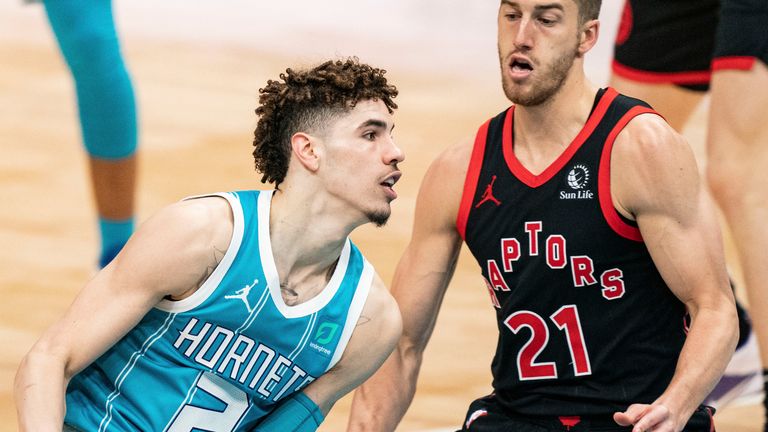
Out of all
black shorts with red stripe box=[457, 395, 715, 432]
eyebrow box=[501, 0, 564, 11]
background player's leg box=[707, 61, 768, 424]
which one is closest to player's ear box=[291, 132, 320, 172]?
eyebrow box=[501, 0, 564, 11]

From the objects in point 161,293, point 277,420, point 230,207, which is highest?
point 230,207

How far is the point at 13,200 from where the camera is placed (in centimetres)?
579

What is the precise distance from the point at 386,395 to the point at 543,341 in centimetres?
37

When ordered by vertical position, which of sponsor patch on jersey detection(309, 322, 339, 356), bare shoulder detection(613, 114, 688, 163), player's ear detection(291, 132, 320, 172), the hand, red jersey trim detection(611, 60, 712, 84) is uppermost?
red jersey trim detection(611, 60, 712, 84)

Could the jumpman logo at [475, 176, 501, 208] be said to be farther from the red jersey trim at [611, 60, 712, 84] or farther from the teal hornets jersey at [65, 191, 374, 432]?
the red jersey trim at [611, 60, 712, 84]

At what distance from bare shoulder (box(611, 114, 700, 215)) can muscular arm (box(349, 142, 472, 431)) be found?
362 mm

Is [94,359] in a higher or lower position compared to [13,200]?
lower

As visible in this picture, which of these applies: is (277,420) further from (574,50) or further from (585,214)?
(574,50)

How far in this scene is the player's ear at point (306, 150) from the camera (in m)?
2.94

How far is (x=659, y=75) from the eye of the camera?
4422 mm

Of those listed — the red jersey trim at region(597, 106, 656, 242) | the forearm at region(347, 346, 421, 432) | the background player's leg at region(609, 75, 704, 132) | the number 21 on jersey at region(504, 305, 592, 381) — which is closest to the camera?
the red jersey trim at region(597, 106, 656, 242)

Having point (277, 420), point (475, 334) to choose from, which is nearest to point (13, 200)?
point (475, 334)

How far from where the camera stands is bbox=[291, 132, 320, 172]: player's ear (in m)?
2.94

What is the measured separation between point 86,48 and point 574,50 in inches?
54.4
